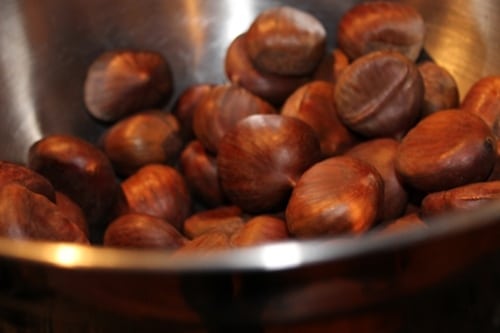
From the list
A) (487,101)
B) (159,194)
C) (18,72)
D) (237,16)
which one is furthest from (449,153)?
(18,72)

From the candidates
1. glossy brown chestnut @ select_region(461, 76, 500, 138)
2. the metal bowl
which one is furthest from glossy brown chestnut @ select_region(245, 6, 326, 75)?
the metal bowl

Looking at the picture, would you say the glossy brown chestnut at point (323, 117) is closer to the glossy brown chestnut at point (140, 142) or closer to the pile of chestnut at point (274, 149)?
the pile of chestnut at point (274, 149)

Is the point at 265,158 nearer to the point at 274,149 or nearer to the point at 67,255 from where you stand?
the point at 274,149

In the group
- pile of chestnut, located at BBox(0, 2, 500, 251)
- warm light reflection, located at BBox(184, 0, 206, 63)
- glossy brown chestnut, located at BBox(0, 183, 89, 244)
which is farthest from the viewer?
warm light reflection, located at BBox(184, 0, 206, 63)

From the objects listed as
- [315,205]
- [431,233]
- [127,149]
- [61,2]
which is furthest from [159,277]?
[61,2]

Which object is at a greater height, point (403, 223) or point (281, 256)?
point (281, 256)

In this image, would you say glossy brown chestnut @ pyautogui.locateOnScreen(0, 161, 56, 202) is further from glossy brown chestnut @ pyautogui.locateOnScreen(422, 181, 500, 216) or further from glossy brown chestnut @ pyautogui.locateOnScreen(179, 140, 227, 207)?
glossy brown chestnut @ pyautogui.locateOnScreen(422, 181, 500, 216)

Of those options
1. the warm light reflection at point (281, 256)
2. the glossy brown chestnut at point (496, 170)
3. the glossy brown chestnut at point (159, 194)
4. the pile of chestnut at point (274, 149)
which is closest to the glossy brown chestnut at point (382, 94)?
the pile of chestnut at point (274, 149)
